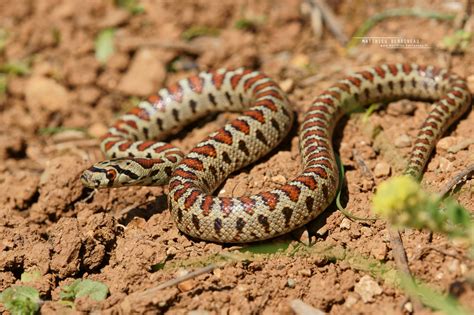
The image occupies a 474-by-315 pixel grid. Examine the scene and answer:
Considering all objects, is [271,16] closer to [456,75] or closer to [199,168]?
[456,75]

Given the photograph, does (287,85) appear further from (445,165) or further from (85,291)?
(85,291)

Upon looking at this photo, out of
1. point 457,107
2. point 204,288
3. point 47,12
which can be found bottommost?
point 204,288

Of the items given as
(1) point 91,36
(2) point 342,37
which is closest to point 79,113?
(1) point 91,36

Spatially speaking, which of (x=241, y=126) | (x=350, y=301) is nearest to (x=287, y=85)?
(x=241, y=126)

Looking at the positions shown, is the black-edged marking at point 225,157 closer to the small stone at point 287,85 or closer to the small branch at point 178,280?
the small branch at point 178,280

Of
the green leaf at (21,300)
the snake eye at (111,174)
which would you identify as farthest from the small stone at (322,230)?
the green leaf at (21,300)

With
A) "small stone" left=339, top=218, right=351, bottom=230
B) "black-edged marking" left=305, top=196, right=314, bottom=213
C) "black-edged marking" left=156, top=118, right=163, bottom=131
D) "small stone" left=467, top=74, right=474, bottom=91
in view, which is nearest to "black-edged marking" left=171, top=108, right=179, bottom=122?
"black-edged marking" left=156, top=118, right=163, bottom=131
